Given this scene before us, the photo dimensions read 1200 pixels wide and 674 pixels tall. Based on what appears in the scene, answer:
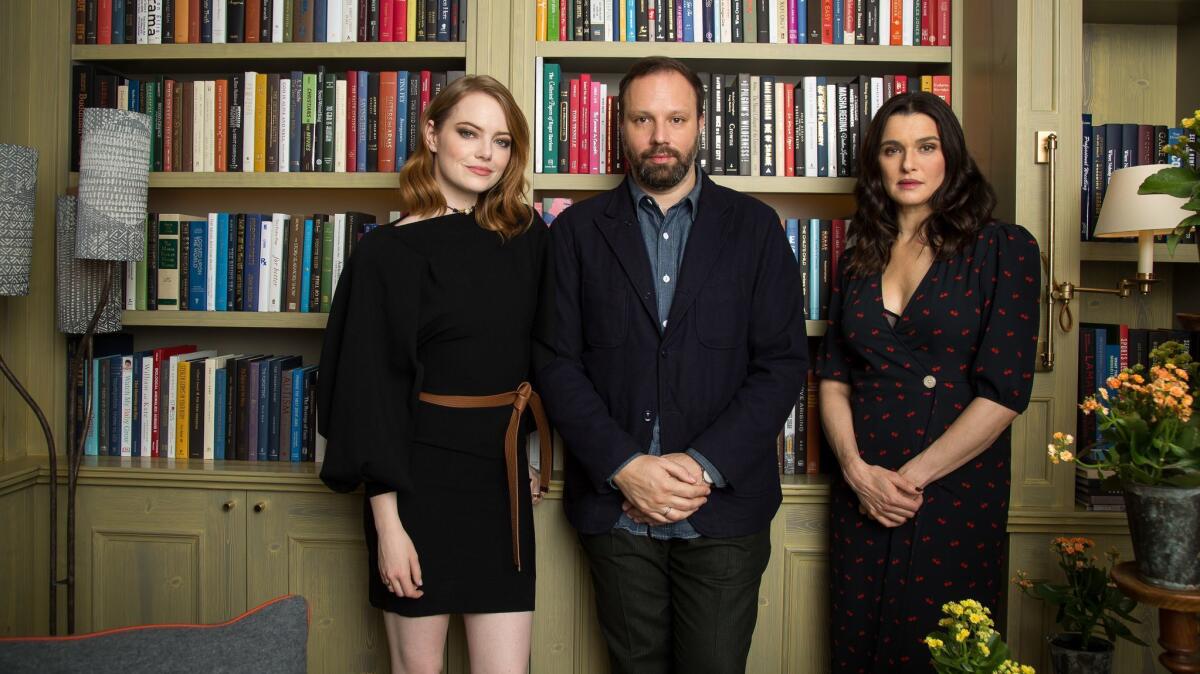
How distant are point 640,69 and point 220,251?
48.8 inches

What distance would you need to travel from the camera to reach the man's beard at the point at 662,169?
5.93ft

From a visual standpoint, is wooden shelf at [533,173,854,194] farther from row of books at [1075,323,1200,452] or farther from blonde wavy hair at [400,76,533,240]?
row of books at [1075,323,1200,452]

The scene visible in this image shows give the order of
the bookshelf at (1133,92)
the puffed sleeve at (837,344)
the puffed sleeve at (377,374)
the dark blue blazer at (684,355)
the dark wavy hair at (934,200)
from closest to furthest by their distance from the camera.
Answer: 1. the puffed sleeve at (377,374)
2. the dark blue blazer at (684,355)
3. the dark wavy hair at (934,200)
4. the puffed sleeve at (837,344)
5. the bookshelf at (1133,92)

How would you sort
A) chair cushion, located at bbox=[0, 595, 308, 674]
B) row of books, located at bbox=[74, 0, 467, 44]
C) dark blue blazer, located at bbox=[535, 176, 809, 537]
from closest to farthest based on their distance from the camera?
1. chair cushion, located at bbox=[0, 595, 308, 674]
2. dark blue blazer, located at bbox=[535, 176, 809, 537]
3. row of books, located at bbox=[74, 0, 467, 44]

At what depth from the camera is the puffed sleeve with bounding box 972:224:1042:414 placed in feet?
5.78

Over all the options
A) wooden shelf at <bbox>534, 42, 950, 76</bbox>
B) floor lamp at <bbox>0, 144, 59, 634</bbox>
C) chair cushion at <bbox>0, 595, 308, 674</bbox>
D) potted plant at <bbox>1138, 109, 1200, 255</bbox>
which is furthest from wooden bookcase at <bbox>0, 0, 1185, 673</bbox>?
chair cushion at <bbox>0, 595, 308, 674</bbox>

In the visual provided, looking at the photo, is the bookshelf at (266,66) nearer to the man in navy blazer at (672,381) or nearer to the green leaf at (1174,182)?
the man in navy blazer at (672,381)

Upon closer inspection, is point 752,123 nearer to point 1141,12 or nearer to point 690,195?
point 690,195

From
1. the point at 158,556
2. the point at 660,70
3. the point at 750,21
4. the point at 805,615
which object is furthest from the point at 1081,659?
the point at 158,556

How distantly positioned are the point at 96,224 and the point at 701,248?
1.40 meters

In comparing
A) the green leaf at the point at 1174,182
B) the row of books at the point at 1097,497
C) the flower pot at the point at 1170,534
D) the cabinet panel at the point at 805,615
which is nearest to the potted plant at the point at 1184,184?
the green leaf at the point at 1174,182

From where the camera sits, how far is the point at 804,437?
220cm

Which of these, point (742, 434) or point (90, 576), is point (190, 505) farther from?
point (742, 434)

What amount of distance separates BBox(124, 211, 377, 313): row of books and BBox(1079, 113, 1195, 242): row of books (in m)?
1.85
